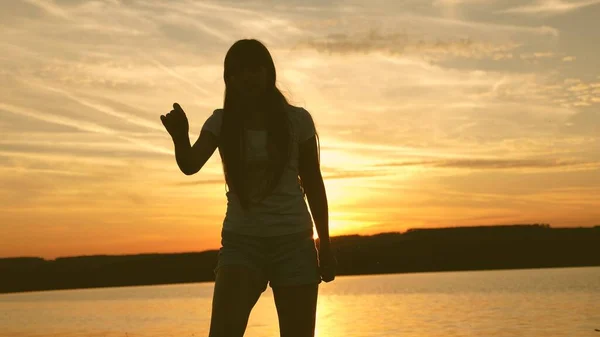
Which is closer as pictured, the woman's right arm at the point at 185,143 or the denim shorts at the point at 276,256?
the woman's right arm at the point at 185,143

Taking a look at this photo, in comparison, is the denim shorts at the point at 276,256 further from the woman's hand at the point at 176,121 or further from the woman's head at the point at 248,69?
the woman's head at the point at 248,69

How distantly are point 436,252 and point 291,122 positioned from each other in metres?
155

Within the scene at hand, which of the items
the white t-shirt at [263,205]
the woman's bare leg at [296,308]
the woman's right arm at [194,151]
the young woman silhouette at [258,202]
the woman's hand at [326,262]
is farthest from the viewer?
the woman's hand at [326,262]

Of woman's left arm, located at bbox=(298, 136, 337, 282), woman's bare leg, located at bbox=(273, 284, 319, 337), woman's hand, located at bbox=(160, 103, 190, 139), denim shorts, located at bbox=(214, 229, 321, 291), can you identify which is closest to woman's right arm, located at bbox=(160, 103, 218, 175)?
woman's hand, located at bbox=(160, 103, 190, 139)

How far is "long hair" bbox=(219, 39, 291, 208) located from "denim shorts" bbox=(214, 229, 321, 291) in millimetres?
231

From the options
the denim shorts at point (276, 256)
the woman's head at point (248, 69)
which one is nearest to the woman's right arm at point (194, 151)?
the woman's head at point (248, 69)

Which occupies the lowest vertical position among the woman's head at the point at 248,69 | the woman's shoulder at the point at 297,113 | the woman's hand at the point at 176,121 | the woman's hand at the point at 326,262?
the woman's hand at the point at 326,262

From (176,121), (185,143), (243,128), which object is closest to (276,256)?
(243,128)

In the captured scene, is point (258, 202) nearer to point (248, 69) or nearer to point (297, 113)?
point (297, 113)

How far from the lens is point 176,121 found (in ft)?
16.1

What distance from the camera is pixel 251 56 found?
524 centimetres

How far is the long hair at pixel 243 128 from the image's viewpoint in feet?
17.2

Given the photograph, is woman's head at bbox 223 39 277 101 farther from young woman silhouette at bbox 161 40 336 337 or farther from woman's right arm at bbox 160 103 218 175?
woman's right arm at bbox 160 103 218 175

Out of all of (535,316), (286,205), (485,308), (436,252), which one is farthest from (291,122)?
(436,252)
